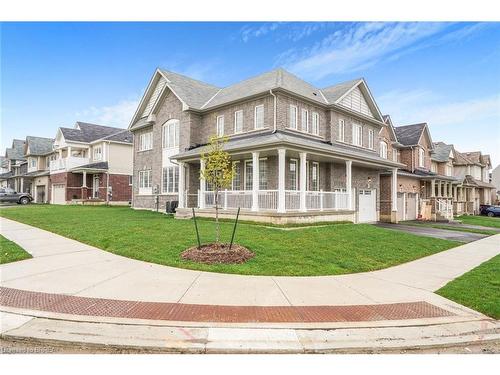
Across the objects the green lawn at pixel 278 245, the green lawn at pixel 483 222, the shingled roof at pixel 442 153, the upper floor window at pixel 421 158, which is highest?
the shingled roof at pixel 442 153

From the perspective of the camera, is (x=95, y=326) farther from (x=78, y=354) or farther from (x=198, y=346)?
(x=198, y=346)

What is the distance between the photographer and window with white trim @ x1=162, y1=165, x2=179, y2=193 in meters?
22.5

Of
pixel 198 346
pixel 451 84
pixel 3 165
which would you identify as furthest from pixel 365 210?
pixel 3 165

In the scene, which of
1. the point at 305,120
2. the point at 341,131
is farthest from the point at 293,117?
the point at 341,131

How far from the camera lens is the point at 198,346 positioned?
13.1 feet

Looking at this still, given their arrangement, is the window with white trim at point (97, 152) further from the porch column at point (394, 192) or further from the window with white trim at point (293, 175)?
the porch column at point (394, 192)

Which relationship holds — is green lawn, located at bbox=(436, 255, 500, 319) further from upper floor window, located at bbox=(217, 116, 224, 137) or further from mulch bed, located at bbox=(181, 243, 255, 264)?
upper floor window, located at bbox=(217, 116, 224, 137)

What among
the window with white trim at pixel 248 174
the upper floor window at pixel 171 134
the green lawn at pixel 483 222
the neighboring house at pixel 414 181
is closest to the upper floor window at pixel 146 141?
the upper floor window at pixel 171 134

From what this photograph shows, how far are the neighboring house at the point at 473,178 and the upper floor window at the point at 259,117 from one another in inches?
1199

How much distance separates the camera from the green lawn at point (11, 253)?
835 cm

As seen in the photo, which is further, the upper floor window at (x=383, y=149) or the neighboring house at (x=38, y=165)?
the neighboring house at (x=38, y=165)

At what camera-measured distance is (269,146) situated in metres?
14.5

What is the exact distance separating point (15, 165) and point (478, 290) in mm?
64085

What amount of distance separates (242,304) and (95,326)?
236 centimetres
